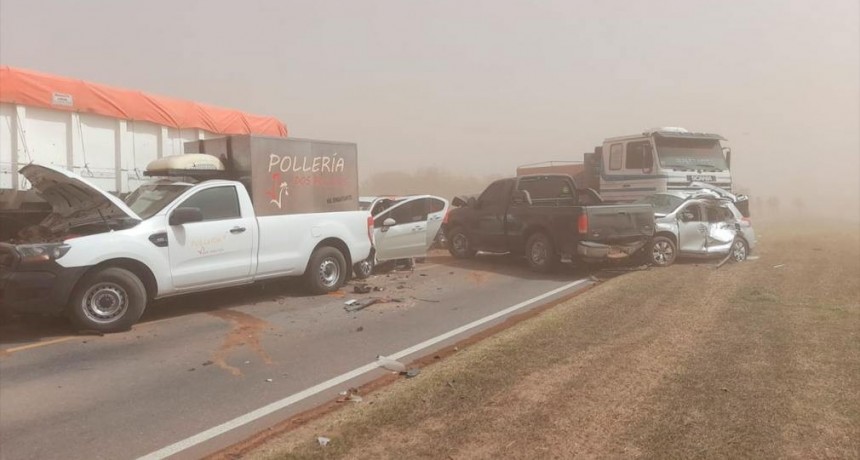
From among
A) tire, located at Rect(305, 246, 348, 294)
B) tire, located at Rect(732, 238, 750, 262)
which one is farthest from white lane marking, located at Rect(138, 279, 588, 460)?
tire, located at Rect(732, 238, 750, 262)

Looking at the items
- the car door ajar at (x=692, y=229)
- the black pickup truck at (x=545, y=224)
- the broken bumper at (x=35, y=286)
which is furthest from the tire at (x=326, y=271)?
the car door ajar at (x=692, y=229)

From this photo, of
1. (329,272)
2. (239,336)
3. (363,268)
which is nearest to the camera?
(239,336)

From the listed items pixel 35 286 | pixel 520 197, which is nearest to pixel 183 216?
pixel 35 286

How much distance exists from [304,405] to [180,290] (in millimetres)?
3945

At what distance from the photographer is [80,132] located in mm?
10078

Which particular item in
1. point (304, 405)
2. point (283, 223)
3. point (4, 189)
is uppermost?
Result: point (4, 189)

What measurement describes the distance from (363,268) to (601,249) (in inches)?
186

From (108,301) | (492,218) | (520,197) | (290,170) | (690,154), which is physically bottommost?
(108,301)

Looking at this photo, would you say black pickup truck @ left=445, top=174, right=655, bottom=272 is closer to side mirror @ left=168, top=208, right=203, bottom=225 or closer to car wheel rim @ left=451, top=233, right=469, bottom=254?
car wheel rim @ left=451, top=233, right=469, bottom=254

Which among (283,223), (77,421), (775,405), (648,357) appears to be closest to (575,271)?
(283,223)

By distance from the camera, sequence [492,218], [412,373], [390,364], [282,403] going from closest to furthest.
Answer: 1. [282,403]
2. [412,373]
3. [390,364]
4. [492,218]

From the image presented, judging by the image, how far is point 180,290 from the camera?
808 cm

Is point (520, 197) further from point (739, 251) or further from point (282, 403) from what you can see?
point (282, 403)

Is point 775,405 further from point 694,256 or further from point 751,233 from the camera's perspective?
point 751,233
